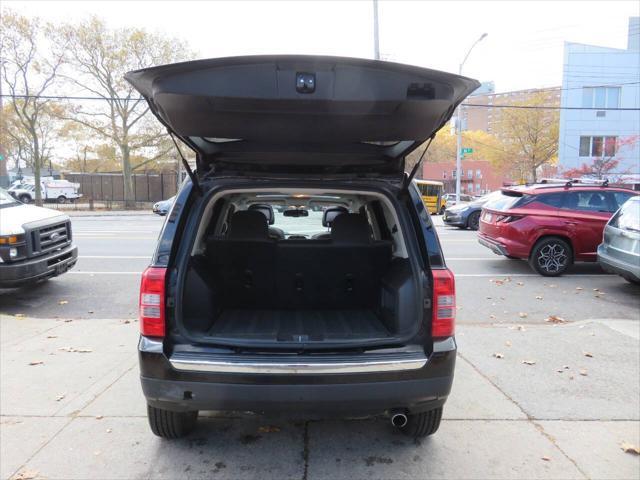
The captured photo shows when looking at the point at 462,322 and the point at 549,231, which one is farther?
the point at 549,231

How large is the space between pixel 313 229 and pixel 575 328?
3.30 m

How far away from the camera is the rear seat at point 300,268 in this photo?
3787 millimetres

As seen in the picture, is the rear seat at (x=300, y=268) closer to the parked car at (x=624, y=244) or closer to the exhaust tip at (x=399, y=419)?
the exhaust tip at (x=399, y=419)

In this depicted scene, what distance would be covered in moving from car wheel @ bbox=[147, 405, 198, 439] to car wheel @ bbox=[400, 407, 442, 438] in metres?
1.36

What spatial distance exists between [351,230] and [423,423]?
1.56 m

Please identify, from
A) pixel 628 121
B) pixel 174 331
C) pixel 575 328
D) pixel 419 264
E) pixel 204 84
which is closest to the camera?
pixel 204 84

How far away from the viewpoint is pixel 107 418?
3.42 metres

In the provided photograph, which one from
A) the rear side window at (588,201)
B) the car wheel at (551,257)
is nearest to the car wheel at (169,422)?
the car wheel at (551,257)

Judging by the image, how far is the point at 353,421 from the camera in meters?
3.38

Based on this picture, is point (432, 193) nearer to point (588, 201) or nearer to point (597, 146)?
point (597, 146)

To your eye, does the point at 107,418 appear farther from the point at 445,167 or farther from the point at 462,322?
the point at 445,167

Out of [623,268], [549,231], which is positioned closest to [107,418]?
[623,268]

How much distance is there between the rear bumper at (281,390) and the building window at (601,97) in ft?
129

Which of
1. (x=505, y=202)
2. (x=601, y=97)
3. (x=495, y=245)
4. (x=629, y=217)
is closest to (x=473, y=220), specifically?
(x=505, y=202)
